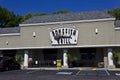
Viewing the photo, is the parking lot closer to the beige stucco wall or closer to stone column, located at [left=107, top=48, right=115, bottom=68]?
stone column, located at [left=107, top=48, right=115, bottom=68]

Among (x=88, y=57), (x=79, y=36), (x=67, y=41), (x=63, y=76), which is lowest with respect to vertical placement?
(x=63, y=76)

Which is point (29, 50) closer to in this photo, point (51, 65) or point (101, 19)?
point (51, 65)

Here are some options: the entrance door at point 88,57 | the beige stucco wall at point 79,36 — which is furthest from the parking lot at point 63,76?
the entrance door at point 88,57

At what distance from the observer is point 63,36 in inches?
1178

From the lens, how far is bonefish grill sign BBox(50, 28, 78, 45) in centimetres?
2944

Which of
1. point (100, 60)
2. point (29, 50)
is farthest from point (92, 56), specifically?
point (29, 50)

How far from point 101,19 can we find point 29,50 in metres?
10.8

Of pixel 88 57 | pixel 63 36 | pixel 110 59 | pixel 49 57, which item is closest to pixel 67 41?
pixel 63 36

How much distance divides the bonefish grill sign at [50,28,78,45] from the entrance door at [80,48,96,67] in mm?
3015

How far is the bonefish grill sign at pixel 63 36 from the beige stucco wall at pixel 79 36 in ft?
1.48

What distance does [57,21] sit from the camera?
30.4 m

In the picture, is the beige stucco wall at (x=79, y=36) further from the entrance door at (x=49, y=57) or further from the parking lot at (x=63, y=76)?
the parking lot at (x=63, y=76)

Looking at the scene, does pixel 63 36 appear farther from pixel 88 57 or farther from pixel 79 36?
pixel 88 57

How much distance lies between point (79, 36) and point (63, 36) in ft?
6.77
